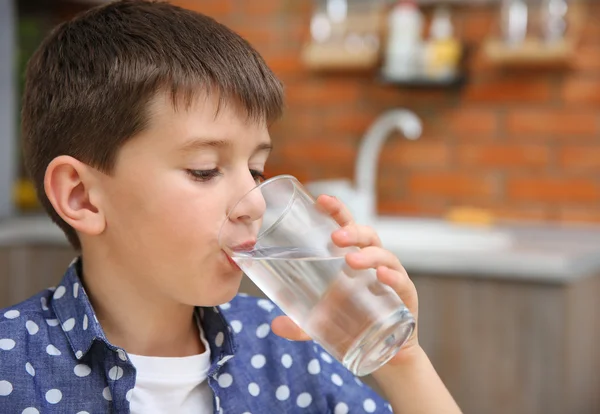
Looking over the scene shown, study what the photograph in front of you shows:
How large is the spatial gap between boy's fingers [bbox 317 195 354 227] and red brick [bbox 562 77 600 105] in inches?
76.5

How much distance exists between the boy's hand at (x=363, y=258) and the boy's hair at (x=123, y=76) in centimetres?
15

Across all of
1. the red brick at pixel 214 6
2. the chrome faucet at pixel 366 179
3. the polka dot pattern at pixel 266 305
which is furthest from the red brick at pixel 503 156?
the polka dot pattern at pixel 266 305

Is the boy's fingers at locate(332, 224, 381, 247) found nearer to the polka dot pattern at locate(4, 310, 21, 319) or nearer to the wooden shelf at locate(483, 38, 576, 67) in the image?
the polka dot pattern at locate(4, 310, 21, 319)

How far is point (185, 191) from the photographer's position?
35.7 inches

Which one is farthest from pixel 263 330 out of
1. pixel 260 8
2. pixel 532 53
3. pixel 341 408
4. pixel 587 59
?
pixel 260 8

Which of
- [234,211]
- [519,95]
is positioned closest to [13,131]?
[519,95]

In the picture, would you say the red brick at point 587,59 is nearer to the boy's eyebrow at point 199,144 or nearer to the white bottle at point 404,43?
the white bottle at point 404,43

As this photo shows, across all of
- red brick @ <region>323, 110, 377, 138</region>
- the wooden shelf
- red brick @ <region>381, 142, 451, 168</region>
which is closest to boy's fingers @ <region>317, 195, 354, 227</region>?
Answer: the wooden shelf

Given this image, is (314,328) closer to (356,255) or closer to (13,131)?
(356,255)

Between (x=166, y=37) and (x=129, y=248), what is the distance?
253 millimetres

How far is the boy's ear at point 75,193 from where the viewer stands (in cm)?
97

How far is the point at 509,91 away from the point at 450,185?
38 cm

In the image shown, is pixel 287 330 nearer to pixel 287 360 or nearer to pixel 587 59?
pixel 287 360

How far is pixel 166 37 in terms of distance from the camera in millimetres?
986
